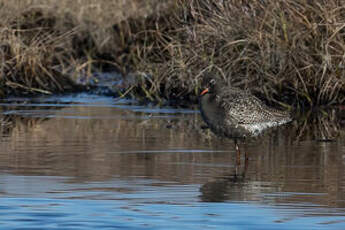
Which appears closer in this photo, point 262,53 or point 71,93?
point 262,53

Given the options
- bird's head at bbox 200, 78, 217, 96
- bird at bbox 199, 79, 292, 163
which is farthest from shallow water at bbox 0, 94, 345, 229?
bird's head at bbox 200, 78, 217, 96

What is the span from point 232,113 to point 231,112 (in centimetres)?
1

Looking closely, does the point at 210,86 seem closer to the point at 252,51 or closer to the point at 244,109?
the point at 244,109

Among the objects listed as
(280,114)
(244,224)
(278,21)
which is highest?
(278,21)

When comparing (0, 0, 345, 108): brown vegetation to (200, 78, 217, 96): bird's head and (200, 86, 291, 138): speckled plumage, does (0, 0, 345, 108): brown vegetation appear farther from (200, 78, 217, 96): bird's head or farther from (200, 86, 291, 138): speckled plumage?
(200, 78, 217, 96): bird's head

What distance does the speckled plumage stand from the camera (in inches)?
404

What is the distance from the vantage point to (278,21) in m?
14.8

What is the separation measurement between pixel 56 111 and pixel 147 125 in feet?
7.88

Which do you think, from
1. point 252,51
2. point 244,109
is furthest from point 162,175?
point 252,51

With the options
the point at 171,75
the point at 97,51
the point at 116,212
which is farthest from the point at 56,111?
A: the point at 116,212

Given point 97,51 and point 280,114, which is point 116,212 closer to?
point 280,114

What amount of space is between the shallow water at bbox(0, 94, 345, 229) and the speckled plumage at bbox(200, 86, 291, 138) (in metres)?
0.27

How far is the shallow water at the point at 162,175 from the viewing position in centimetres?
677

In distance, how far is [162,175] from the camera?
28.7 feet
